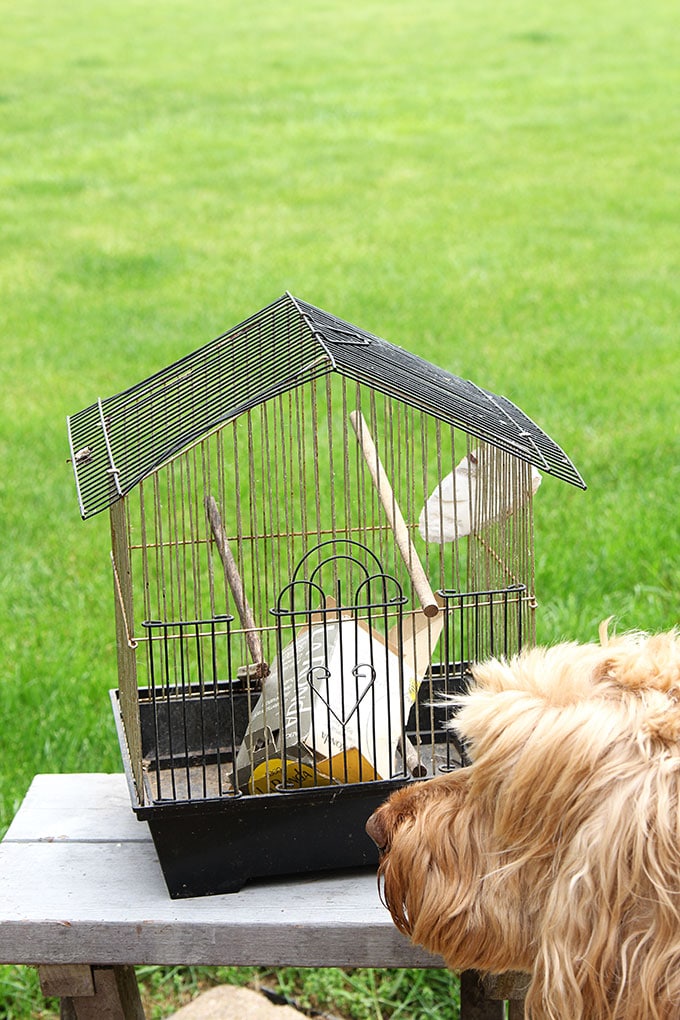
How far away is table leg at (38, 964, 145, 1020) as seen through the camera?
83.6 inches

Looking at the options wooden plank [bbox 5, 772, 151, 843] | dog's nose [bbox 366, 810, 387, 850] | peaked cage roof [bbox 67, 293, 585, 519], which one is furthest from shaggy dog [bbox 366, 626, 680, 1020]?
wooden plank [bbox 5, 772, 151, 843]

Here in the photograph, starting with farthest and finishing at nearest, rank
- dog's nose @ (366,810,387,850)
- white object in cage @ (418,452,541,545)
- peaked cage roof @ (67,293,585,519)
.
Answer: white object in cage @ (418,452,541,545) → peaked cage roof @ (67,293,585,519) → dog's nose @ (366,810,387,850)

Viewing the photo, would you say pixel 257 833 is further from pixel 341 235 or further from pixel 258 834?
pixel 341 235

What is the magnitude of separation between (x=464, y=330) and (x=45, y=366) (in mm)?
2225

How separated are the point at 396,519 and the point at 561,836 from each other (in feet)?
2.85

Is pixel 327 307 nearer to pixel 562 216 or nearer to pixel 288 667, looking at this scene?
pixel 562 216

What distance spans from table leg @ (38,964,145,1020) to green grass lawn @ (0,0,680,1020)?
82cm

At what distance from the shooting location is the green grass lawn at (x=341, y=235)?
4406 mm

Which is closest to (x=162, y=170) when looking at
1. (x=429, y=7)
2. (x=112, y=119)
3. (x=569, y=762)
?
(x=112, y=119)

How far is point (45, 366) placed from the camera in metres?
6.61

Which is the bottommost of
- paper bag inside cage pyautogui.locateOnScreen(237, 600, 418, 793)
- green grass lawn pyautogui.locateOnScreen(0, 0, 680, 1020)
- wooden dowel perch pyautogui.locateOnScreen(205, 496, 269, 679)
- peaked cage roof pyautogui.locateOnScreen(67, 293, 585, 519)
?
paper bag inside cage pyautogui.locateOnScreen(237, 600, 418, 793)

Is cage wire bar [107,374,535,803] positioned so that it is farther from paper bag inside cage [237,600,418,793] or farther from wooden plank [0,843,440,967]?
wooden plank [0,843,440,967]

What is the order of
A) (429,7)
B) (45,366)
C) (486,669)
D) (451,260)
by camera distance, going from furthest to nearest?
1. (429,7)
2. (451,260)
3. (45,366)
4. (486,669)

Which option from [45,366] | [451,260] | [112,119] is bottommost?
[45,366]
